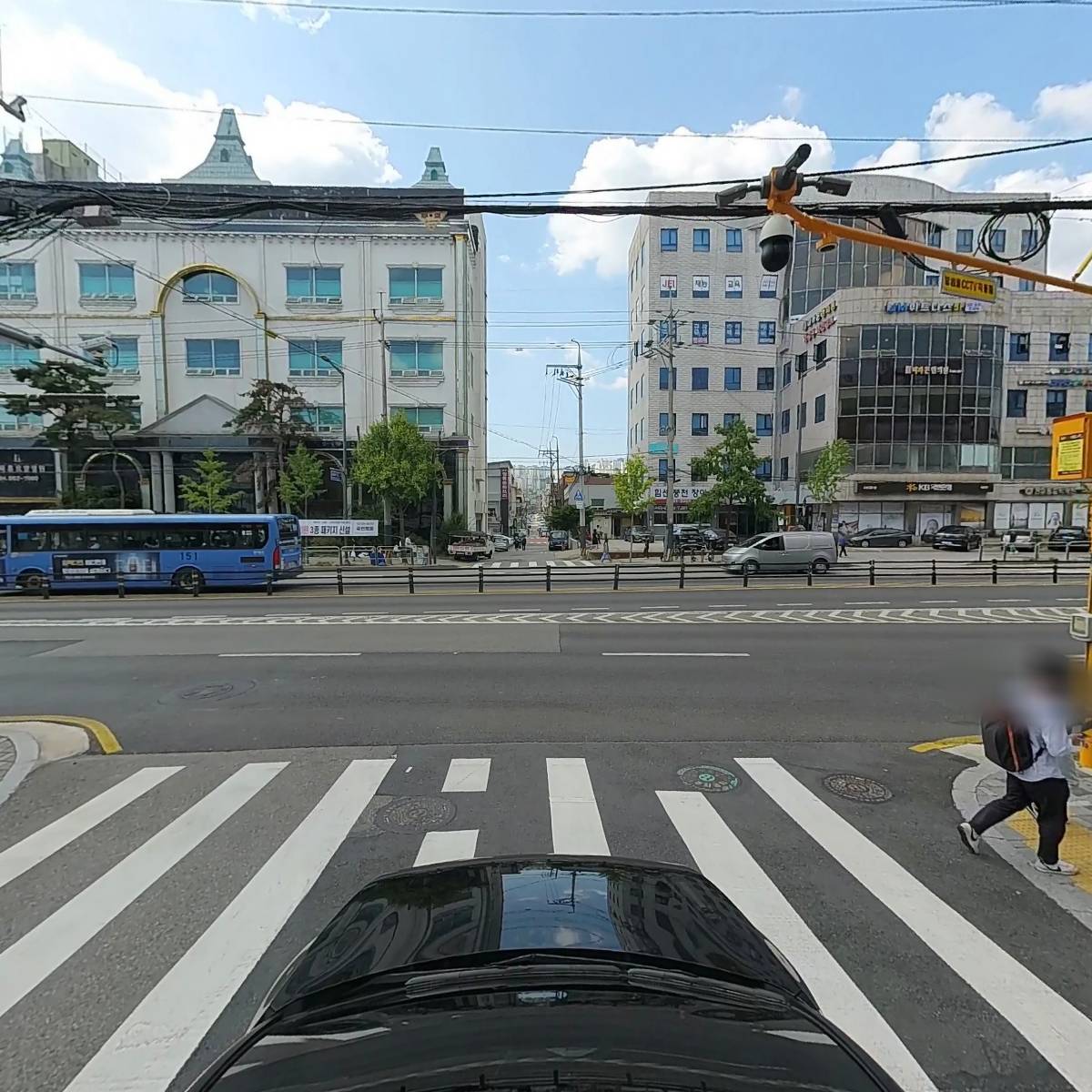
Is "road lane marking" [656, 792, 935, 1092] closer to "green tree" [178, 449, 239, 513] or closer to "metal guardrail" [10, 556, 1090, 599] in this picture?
"metal guardrail" [10, 556, 1090, 599]

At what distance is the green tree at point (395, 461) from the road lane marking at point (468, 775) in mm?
27410

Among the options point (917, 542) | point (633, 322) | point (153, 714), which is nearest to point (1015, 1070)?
point (153, 714)

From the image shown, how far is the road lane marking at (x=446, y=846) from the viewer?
426 centimetres

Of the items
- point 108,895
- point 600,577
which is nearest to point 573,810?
point 108,895

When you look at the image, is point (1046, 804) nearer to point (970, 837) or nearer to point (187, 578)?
point (970, 837)

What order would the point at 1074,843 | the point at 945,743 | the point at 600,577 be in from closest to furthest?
the point at 1074,843 < the point at 945,743 < the point at 600,577

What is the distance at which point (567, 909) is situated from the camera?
2.27 meters

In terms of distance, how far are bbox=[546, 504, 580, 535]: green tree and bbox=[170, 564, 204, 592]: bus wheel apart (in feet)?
143

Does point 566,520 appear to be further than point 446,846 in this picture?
Yes

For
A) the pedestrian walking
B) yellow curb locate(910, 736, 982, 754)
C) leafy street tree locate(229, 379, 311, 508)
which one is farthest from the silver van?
leafy street tree locate(229, 379, 311, 508)

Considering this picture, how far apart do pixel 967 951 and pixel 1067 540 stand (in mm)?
41366

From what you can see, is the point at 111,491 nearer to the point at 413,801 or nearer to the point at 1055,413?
the point at 413,801

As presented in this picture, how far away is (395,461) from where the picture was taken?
105 ft

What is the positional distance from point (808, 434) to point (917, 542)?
11.4 metres
